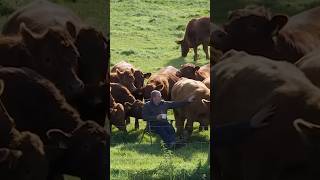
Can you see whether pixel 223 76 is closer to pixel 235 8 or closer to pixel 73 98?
pixel 235 8

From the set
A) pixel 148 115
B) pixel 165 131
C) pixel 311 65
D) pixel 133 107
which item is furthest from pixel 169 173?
pixel 133 107

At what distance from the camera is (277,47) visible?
21.7 ft

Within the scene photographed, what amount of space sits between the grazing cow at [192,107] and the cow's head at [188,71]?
1225 millimetres

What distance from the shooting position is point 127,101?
41.3ft

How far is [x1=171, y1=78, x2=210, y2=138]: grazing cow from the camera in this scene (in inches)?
437

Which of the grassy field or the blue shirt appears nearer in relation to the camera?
the grassy field

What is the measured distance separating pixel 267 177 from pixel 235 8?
1.59 m

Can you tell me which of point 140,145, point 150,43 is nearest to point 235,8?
point 140,145

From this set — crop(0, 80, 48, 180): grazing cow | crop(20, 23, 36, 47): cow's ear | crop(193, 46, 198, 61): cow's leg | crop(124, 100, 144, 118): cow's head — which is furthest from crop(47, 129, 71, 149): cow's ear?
crop(193, 46, 198, 61): cow's leg

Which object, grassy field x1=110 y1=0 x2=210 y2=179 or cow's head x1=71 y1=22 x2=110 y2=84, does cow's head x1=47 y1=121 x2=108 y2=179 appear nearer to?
cow's head x1=71 y1=22 x2=110 y2=84

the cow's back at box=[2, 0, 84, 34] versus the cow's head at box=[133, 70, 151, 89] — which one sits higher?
the cow's back at box=[2, 0, 84, 34]

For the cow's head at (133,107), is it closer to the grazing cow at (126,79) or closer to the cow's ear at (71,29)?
the grazing cow at (126,79)

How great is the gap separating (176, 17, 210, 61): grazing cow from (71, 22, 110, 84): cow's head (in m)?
7.55

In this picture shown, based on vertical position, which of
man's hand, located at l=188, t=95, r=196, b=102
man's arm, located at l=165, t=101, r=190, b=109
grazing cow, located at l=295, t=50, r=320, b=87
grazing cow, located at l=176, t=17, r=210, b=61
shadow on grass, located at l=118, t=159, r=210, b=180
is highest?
grazing cow, located at l=176, t=17, r=210, b=61
